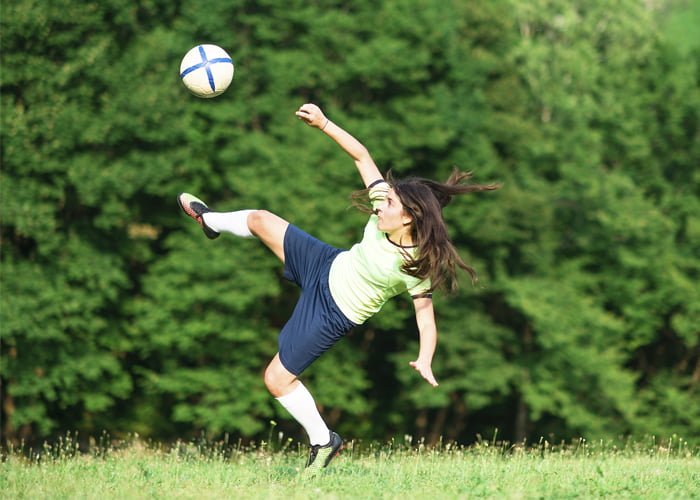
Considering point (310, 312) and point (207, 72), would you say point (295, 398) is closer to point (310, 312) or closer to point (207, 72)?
point (310, 312)

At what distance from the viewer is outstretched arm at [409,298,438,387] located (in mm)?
5203

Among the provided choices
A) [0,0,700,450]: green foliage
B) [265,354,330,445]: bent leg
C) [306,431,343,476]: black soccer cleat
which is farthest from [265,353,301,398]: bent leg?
[0,0,700,450]: green foliage

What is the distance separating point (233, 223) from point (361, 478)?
2.05 meters

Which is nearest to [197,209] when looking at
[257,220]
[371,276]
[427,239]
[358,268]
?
[257,220]

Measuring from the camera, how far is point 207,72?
7777mm

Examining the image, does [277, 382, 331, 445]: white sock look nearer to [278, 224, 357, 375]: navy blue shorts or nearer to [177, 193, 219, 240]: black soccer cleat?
[278, 224, 357, 375]: navy blue shorts

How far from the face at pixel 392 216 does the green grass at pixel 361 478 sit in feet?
5.62

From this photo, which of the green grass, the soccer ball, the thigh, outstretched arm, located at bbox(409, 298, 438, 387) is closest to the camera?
the green grass

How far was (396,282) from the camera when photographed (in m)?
5.50

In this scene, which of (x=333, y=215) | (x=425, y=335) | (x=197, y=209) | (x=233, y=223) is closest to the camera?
(x=425, y=335)

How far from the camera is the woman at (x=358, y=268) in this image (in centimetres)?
545

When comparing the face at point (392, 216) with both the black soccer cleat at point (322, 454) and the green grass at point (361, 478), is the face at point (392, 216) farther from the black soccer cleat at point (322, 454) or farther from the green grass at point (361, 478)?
the green grass at point (361, 478)

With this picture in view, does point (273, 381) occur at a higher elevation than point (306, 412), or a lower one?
higher

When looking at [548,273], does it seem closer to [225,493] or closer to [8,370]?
[8,370]
